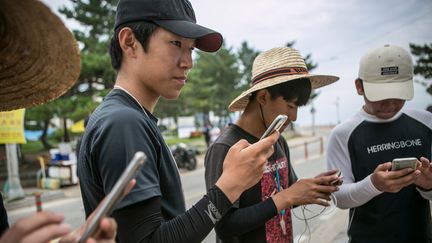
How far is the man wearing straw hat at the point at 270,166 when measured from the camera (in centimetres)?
152

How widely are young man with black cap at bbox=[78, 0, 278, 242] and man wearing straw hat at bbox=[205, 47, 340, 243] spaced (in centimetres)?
45

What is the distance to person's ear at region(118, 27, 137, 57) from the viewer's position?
1211 mm

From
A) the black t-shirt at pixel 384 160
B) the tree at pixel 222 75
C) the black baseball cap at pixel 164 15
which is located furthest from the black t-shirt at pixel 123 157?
the tree at pixel 222 75

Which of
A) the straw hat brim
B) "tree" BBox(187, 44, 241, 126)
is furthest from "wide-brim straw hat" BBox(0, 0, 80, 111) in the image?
"tree" BBox(187, 44, 241, 126)

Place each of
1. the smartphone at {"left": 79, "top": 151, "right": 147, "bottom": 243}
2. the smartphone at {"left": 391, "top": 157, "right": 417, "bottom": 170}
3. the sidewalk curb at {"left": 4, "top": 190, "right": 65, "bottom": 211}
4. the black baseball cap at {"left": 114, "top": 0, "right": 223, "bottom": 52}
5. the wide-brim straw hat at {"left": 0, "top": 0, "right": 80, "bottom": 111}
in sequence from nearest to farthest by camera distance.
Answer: the smartphone at {"left": 79, "top": 151, "right": 147, "bottom": 243}
the wide-brim straw hat at {"left": 0, "top": 0, "right": 80, "bottom": 111}
the black baseball cap at {"left": 114, "top": 0, "right": 223, "bottom": 52}
the smartphone at {"left": 391, "top": 157, "right": 417, "bottom": 170}
the sidewalk curb at {"left": 4, "top": 190, "right": 65, "bottom": 211}

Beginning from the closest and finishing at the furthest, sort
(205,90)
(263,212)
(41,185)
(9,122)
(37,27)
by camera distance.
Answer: (37,27) → (263,212) → (9,122) → (41,185) → (205,90)

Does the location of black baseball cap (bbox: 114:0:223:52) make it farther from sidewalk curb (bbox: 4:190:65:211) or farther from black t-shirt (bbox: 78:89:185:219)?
sidewalk curb (bbox: 4:190:65:211)

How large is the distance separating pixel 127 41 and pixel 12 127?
8.58 m

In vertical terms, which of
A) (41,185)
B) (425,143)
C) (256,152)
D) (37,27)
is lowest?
(41,185)

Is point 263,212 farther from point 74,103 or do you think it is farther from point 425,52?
point 425,52

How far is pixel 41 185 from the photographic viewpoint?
10.7 metres

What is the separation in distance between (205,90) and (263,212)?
89.0 ft

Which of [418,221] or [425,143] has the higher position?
[425,143]

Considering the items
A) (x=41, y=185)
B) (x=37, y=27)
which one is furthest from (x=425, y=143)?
(x=41, y=185)
